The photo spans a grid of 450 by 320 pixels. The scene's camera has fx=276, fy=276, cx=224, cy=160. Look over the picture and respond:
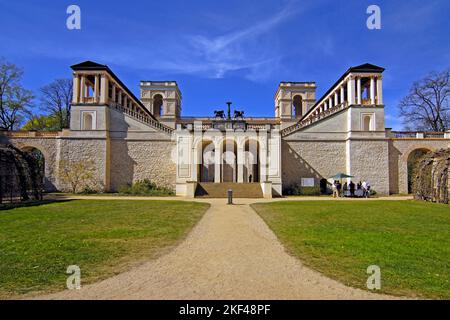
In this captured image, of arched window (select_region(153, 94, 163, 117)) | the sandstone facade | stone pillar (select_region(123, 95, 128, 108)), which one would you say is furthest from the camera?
arched window (select_region(153, 94, 163, 117))

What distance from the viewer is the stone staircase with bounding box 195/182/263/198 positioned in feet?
85.9

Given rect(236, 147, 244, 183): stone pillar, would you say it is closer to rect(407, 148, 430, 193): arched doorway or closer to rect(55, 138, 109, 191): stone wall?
rect(55, 138, 109, 191): stone wall

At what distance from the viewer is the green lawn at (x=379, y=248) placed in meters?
4.91

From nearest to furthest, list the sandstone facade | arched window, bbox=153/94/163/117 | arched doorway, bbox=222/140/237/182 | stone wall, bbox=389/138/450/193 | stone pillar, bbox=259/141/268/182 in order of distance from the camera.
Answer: stone pillar, bbox=259/141/268/182
the sandstone facade
stone wall, bbox=389/138/450/193
arched doorway, bbox=222/140/237/182
arched window, bbox=153/94/163/117

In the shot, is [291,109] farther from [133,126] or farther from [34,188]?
[34,188]

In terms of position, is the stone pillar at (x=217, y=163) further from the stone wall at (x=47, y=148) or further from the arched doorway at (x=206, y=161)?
the stone wall at (x=47, y=148)

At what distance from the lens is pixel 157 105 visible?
54.6 meters

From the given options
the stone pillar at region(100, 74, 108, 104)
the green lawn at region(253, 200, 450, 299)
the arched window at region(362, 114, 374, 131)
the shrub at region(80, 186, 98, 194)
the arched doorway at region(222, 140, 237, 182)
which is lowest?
the shrub at region(80, 186, 98, 194)

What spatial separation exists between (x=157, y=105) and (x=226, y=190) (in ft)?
110

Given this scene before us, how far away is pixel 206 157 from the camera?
3412cm

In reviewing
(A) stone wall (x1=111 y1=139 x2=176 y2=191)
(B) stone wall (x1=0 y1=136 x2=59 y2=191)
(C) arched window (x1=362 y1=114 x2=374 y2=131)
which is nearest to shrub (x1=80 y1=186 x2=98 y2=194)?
(A) stone wall (x1=111 y1=139 x2=176 y2=191)

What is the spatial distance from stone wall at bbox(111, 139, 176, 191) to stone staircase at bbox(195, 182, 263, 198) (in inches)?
247

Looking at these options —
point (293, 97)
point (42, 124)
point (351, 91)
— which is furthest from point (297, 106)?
point (42, 124)
